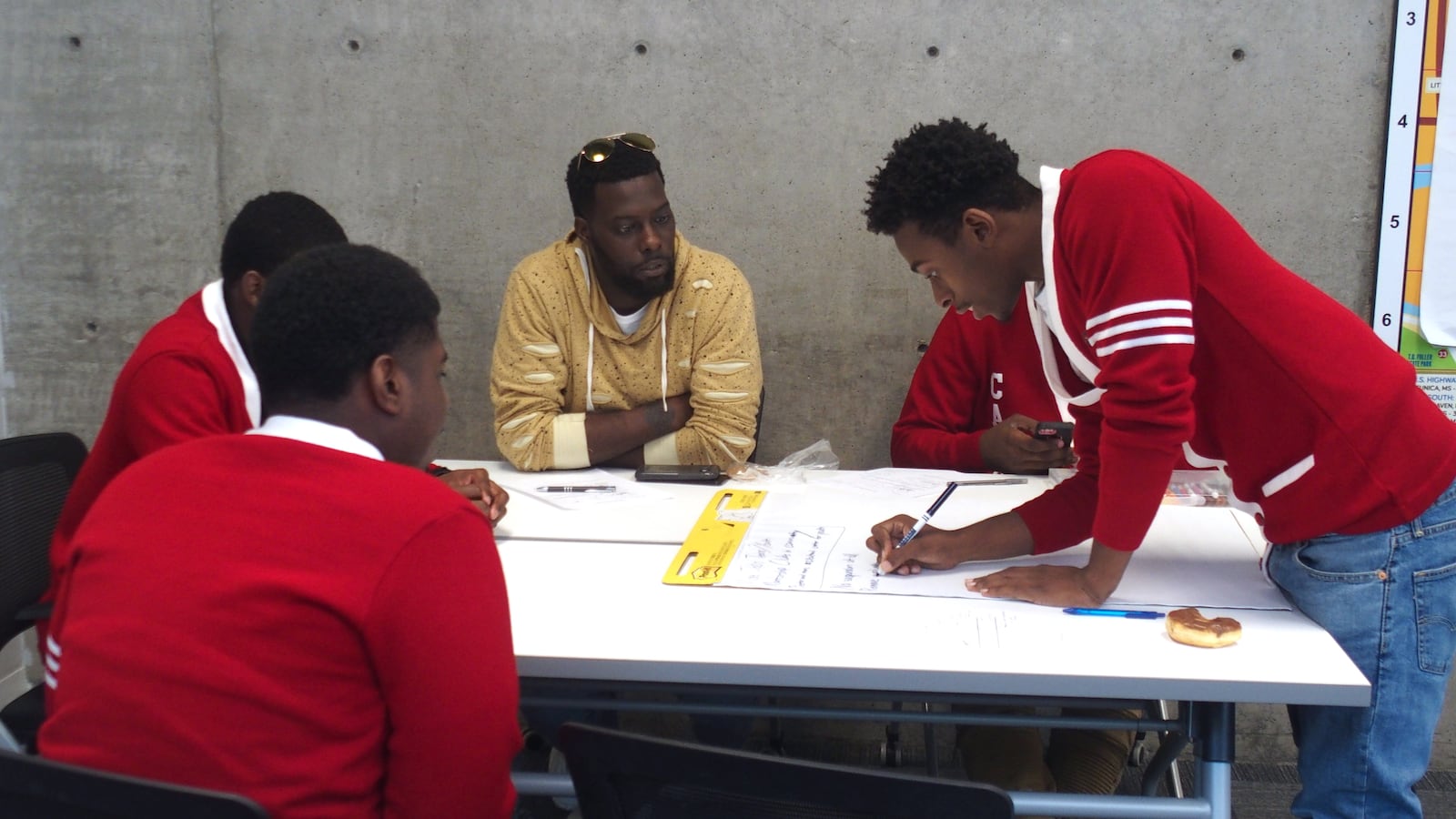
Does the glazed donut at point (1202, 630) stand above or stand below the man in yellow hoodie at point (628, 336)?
below

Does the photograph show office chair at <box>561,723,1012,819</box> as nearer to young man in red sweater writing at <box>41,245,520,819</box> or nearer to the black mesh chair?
young man in red sweater writing at <box>41,245,520,819</box>

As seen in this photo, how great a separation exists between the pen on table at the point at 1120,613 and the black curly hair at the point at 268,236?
1.34 meters

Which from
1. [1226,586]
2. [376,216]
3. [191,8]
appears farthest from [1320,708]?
[191,8]

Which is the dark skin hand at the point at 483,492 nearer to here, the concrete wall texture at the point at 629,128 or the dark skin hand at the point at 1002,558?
the dark skin hand at the point at 1002,558

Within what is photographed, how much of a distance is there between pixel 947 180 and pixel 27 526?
1828 millimetres

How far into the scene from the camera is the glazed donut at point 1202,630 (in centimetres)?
145

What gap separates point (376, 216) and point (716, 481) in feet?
5.14

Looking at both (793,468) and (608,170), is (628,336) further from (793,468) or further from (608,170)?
(793,468)

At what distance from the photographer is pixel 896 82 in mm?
3154

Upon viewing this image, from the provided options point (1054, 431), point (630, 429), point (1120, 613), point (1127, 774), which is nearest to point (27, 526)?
point (630, 429)

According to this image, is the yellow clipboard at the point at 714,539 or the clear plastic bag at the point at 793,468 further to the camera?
the clear plastic bag at the point at 793,468

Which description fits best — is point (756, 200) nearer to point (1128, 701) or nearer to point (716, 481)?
point (716, 481)

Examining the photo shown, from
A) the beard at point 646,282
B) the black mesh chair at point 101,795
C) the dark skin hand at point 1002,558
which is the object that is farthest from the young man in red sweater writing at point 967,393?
the black mesh chair at point 101,795

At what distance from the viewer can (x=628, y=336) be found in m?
2.70
